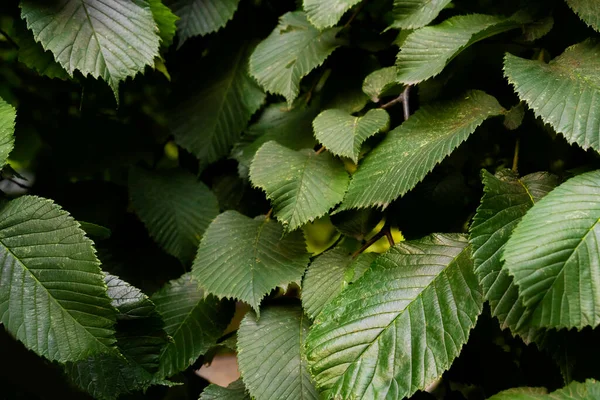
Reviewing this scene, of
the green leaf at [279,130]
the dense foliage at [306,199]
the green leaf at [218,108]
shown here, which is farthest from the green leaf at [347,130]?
the green leaf at [218,108]

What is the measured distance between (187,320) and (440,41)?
2.00 feet

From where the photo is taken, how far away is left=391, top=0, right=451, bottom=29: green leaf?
84cm

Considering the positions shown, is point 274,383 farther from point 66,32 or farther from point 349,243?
point 66,32

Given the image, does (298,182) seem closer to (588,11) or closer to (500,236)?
(500,236)

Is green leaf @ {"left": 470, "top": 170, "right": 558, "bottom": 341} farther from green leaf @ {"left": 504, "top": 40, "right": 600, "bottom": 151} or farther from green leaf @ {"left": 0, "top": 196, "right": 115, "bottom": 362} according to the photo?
green leaf @ {"left": 0, "top": 196, "right": 115, "bottom": 362}

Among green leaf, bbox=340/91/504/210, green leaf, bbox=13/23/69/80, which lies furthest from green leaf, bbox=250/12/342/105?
green leaf, bbox=13/23/69/80

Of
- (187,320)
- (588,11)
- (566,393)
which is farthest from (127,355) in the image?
(588,11)

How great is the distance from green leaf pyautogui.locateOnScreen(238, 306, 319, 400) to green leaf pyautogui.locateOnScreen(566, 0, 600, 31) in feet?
1.94

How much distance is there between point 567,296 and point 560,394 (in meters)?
0.14

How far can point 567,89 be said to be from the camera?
2.25 feet

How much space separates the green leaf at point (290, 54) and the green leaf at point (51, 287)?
1.43 feet

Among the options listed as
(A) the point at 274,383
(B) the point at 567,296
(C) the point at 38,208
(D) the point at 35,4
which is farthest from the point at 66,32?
(B) the point at 567,296

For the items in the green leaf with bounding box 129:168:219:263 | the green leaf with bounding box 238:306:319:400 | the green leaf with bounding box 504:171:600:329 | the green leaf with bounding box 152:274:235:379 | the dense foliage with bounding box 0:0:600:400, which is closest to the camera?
the green leaf with bounding box 504:171:600:329

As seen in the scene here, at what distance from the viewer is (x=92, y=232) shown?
826 millimetres
